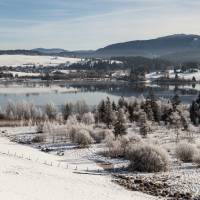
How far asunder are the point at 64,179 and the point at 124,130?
33128 millimetres

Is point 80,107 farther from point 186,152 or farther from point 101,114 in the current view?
point 186,152

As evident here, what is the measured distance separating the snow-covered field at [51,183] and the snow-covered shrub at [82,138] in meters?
17.9

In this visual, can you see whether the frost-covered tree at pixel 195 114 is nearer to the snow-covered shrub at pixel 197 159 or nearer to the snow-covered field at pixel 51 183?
the snow-covered shrub at pixel 197 159

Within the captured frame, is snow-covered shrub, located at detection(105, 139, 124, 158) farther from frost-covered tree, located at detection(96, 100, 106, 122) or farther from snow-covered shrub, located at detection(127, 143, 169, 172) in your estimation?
frost-covered tree, located at detection(96, 100, 106, 122)

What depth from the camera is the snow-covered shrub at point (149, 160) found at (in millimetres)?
45281

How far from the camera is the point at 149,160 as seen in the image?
45.5m

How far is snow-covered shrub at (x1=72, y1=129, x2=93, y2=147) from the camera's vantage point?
6562cm

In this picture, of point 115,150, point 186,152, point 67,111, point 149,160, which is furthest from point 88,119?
point 149,160

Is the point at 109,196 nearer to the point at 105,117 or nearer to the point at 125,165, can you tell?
the point at 125,165

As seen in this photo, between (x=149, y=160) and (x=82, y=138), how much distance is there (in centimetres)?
2137

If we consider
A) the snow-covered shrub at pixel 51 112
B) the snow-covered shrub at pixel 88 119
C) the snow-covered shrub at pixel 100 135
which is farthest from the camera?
the snow-covered shrub at pixel 51 112

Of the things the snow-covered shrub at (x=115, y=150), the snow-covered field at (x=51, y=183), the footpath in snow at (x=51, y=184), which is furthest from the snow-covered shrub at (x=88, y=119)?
the footpath in snow at (x=51, y=184)

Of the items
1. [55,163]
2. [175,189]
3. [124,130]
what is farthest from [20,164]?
[124,130]

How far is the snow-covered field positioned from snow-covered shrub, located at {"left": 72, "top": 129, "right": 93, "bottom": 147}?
17.9 m
